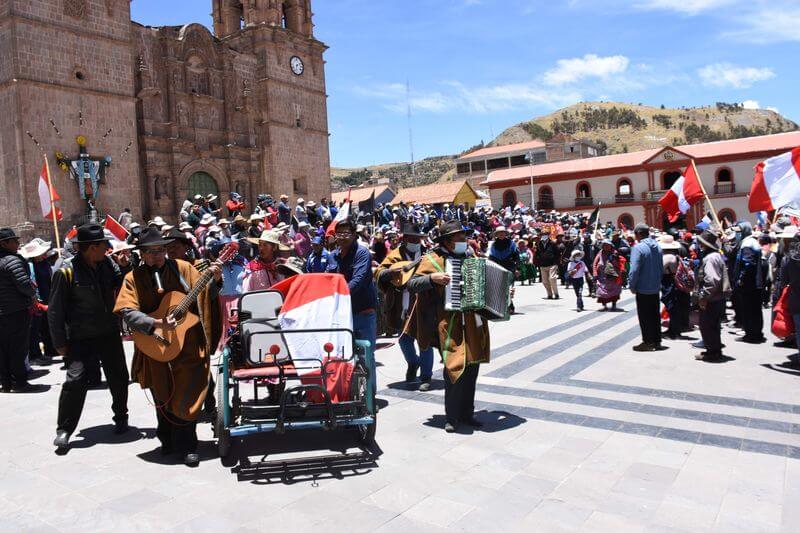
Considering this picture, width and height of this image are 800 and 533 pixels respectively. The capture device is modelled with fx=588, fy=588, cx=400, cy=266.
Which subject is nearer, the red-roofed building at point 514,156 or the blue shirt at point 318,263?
the blue shirt at point 318,263

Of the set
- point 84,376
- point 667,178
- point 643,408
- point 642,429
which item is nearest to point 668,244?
point 643,408

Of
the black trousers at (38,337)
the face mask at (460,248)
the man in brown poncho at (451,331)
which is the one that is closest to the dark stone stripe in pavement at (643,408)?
the man in brown poncho at (451,331)

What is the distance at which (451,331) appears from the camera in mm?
5227

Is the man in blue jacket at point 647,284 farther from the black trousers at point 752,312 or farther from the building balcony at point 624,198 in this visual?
the building balcony at point 624,198

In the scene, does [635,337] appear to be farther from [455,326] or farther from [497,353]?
[455,326]

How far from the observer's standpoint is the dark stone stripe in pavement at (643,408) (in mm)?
5047

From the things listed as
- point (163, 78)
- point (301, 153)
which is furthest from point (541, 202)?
point (163, 78)

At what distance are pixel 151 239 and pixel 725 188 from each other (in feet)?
154

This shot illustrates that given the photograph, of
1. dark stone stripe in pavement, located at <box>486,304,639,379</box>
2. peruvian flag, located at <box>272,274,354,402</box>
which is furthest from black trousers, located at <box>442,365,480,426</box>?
dark stone stripe in pavement, located at <box>486,304,639,379</box>

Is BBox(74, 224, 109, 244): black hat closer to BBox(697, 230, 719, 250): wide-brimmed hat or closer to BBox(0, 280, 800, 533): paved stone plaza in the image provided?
BBox(0, 280, 800, 533): paved stone plaza

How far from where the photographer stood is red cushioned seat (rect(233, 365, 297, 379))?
4.54 metres

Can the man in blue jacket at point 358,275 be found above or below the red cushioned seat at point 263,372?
above

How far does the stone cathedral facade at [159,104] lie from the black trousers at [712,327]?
787 inches

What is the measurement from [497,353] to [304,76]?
996 inches
